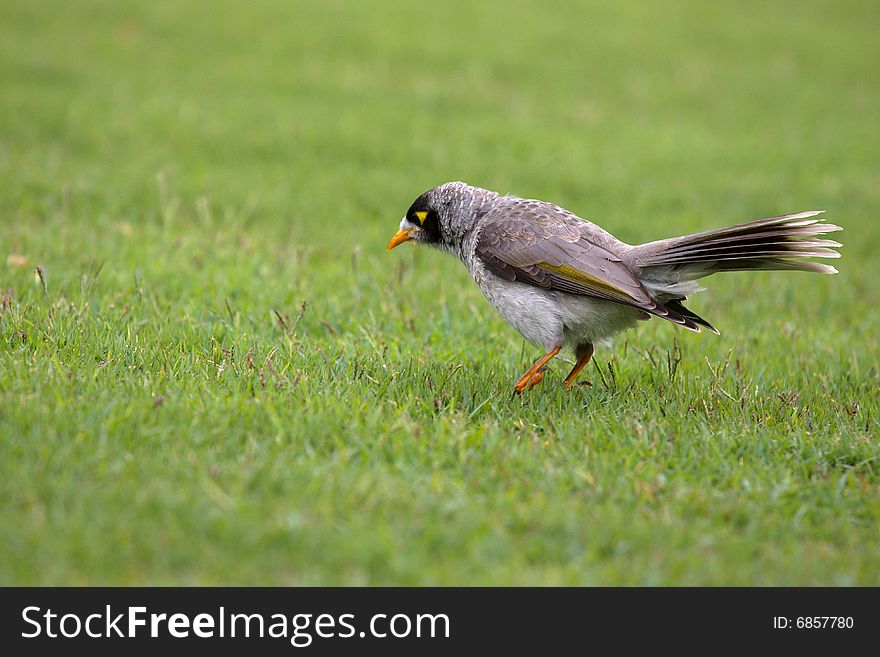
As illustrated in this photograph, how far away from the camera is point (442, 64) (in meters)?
17.2

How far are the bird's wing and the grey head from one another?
0.24m

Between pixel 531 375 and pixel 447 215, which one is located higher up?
pixel 447 215

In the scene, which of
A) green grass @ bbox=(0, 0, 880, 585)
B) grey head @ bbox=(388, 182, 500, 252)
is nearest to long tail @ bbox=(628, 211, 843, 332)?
green grass @ bbox=(0, 0, 880, 585)

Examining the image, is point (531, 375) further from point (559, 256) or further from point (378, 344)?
point (378, 344)

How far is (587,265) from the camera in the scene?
20.6 ft

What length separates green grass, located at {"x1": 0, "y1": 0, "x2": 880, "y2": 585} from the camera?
4.18 m

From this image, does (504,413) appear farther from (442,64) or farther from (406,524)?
(442,64)

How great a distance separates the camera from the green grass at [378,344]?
4.18 m

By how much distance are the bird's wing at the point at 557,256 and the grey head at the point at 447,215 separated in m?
0.24

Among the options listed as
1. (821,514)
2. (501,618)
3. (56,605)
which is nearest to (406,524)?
(501,618)

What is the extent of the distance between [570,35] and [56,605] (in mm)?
18616

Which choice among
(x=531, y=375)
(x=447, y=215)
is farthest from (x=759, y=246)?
(x=447, y=215)

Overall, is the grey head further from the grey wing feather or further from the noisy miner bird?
the grey wing feather

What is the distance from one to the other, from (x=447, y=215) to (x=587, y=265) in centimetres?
139
